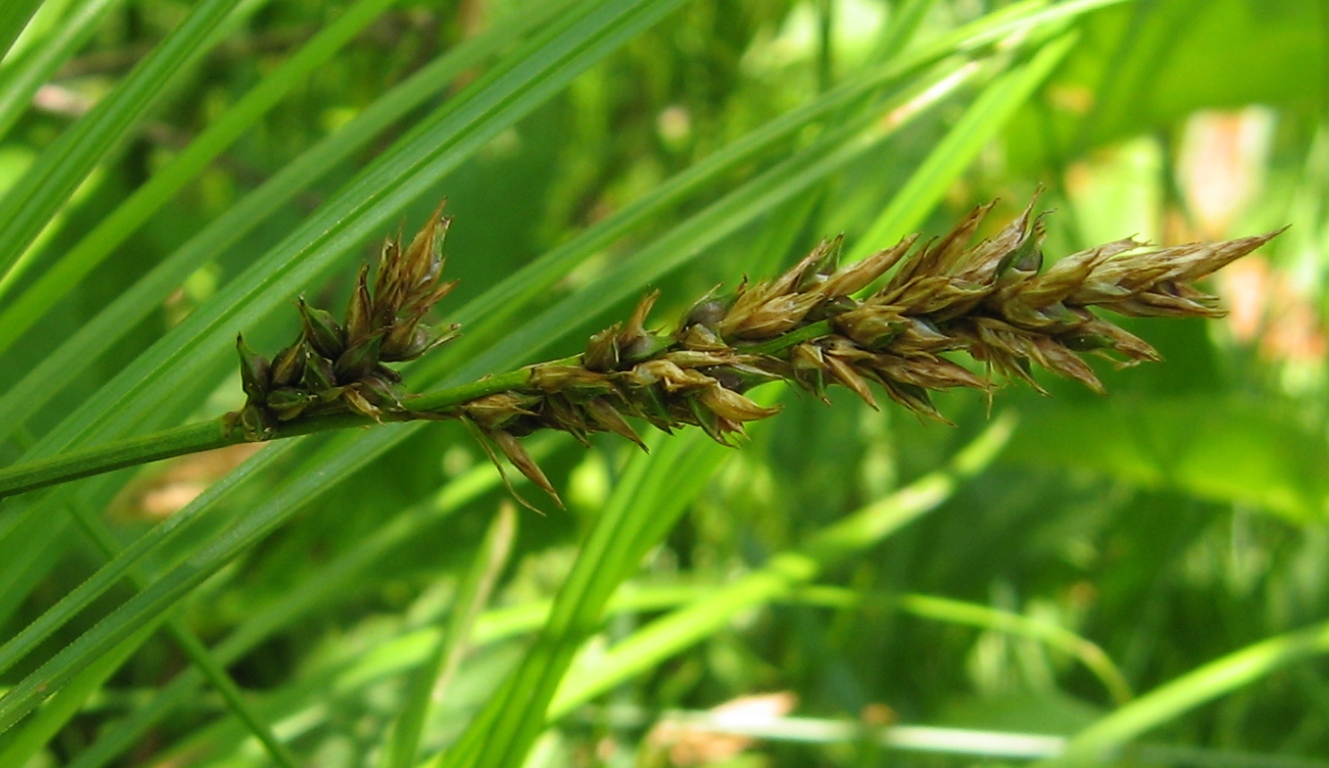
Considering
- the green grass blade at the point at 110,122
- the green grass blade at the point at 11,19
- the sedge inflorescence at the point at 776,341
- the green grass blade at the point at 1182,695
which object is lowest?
the green grass blade at the point at 1182,695

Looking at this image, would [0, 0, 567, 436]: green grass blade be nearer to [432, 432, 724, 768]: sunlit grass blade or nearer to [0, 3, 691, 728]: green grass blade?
[0, 3, 691, 728]: green grass blade

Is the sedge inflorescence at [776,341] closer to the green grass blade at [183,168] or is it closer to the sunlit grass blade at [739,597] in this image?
the green grass blade at [183,168]

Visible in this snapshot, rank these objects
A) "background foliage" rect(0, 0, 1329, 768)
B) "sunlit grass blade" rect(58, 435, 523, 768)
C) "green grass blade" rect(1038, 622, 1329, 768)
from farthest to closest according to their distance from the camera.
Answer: "green grass blade" rect(1038, 622, 1329, 768), "sunlit grass blade" rect(58, 435, 523, 768), "background foliage" rect(0, 0, 1329, 768)

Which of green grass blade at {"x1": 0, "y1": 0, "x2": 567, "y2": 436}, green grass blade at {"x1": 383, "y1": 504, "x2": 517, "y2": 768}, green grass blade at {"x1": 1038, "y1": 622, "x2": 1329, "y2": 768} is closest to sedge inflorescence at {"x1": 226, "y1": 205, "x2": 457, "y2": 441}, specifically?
green grass blade at {"x1": 0, "y1": 0, "x2": 567, "y2": 436}

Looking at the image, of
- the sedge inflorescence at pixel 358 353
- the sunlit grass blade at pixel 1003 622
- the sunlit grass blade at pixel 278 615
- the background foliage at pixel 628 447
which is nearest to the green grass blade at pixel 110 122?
the background foliage at pixel 628 447

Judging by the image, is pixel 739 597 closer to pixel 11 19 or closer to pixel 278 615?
pixel 278 615

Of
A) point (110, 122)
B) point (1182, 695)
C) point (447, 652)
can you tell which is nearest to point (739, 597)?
point (447, 652)
